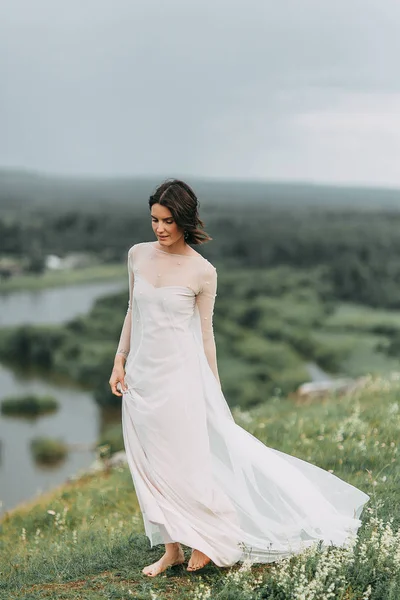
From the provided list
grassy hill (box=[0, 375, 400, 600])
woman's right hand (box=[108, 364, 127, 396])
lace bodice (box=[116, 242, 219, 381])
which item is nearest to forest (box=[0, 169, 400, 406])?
grassy hill (box=[0, 375, 400, 600])

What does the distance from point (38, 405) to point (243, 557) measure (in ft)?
132

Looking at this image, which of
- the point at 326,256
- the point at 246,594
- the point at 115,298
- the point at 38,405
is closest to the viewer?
the point at 246,594

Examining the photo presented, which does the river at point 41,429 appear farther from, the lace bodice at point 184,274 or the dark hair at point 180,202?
the dark hair at point 180,202

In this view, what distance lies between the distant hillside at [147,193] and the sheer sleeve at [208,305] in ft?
299

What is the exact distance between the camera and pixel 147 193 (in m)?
103

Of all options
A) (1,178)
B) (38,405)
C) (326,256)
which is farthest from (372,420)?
(1,178)

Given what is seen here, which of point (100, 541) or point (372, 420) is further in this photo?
point (372, 420)

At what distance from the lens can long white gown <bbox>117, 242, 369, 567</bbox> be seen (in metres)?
4.82

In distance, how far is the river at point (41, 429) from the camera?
30562 mm

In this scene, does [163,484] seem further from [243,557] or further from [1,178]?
[1,178]

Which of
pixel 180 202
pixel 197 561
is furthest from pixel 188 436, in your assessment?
pixel 180 202

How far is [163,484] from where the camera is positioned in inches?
191

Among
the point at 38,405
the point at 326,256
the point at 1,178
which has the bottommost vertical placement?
the point at 38,405

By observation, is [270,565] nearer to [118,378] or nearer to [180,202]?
[118,378]
